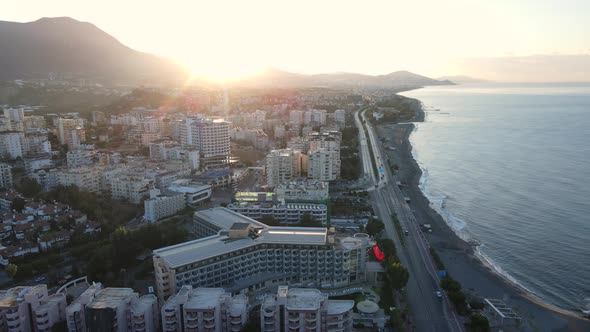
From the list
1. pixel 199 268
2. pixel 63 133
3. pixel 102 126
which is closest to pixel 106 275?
pixel 199 268

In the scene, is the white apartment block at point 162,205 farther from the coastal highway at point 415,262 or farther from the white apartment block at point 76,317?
the coastal highway at point 415,262

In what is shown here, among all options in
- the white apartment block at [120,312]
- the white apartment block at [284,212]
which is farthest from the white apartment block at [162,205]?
the white apartment block at [120,312]

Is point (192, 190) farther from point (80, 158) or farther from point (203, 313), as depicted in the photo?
point (203, 313)

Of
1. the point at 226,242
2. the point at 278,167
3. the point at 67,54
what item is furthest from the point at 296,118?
the point at 67,54

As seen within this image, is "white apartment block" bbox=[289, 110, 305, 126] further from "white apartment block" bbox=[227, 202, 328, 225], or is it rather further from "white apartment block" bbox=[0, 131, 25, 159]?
"white apartment block" bbox=[227, 202, 328, 225]

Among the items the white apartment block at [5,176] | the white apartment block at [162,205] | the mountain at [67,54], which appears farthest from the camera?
the mountain at [67,54]

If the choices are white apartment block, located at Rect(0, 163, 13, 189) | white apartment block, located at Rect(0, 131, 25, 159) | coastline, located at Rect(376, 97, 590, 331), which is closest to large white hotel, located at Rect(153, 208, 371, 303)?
coastline, located at Rect(376, 97, 590, 331)

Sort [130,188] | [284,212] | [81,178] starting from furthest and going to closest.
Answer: [81,178]
[130,188]
[284,212]
